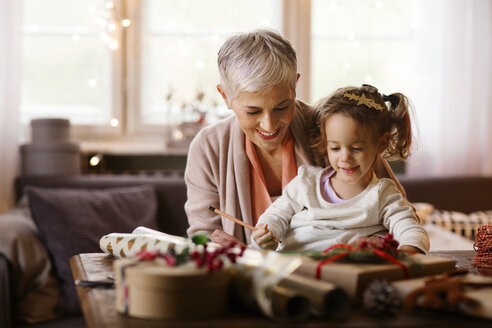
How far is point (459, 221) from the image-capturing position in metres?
2.92

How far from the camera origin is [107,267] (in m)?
1.02

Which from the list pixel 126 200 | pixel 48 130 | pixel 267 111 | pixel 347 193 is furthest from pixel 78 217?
pixel 347 193

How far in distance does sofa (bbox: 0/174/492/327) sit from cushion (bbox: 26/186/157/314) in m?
0.02

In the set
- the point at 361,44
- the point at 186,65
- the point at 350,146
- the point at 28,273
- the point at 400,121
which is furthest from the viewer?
the point at 361,44

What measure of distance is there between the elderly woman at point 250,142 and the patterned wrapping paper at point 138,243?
0.29 meters

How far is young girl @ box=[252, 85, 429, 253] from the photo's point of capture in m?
1.21

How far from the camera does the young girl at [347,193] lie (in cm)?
121

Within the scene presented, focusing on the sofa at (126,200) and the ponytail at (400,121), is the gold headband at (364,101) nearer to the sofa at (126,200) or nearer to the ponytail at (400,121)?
the ponytail at (400,121)

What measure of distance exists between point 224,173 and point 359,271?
86 centimetres

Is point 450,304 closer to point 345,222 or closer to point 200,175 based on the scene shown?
point 345,222

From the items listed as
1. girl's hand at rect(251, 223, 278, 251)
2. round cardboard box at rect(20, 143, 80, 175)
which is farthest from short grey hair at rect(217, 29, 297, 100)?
round cardboard box at rect(20, 143, 80, 175)

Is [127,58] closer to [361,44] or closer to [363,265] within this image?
[361,44]

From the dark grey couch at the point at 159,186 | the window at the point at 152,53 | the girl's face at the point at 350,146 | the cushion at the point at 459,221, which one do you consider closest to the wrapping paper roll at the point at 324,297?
the girl's face at the point at 350,146

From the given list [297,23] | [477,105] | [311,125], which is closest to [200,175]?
[311,125]
